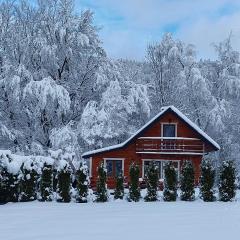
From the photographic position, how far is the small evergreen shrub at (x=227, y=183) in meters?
20.5

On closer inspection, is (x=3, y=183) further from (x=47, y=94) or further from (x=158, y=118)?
(x=158, y=118)

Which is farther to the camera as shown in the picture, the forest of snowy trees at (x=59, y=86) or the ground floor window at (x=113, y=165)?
the ground floor window at (x=113, y=165)

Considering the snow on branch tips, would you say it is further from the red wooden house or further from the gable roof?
the red wooden house

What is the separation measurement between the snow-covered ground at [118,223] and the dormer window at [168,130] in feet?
47.1

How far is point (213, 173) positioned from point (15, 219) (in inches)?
412

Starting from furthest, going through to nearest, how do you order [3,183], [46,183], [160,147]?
[160,147] < [46,183] < [3,183]

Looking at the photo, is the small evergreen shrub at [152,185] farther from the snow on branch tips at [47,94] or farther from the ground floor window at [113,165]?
the ground floor window at [113,165]

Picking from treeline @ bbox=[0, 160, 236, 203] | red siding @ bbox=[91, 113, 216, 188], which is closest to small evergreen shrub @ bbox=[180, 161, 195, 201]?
treeline @ bbox=[0, 160, 236, 203]

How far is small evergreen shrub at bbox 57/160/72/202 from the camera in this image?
19.9 metres

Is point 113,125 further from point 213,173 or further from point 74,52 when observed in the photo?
point 213,173

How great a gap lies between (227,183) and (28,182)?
9119mm

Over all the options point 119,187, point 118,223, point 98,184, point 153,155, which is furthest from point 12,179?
point 153,155

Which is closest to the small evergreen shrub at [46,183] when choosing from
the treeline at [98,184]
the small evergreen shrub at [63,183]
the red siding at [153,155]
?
the treeline at [98,184]

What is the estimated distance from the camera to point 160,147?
3078cm
